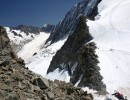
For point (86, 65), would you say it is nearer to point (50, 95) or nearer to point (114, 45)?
point (114, 45)

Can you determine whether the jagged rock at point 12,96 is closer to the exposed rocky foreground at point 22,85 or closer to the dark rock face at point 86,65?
the exposed rocky foreground at point 22,85

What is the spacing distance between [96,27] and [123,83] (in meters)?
22.5

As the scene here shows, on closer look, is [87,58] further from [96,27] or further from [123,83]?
[96,27]

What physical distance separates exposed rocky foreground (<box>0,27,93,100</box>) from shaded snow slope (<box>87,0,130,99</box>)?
18.8 meters

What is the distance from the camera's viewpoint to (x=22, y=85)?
662 inches

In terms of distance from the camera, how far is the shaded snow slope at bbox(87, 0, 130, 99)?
43406mm

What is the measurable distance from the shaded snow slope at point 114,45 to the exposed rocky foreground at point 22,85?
18.8m

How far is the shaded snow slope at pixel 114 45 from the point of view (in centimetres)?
4341

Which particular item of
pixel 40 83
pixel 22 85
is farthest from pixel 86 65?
pixel 22 85

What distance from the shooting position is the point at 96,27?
2488 inches

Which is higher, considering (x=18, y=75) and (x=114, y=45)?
(x=114, y=45)

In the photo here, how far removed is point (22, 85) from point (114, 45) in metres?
39.8

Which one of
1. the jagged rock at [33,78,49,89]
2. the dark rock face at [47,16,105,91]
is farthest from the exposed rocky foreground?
the dark rock face at [47,16,105,91]

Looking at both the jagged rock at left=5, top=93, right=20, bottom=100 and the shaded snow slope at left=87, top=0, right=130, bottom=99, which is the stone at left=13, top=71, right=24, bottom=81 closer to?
the jagged rock at left=5, top=93, right=20, bottom=100
